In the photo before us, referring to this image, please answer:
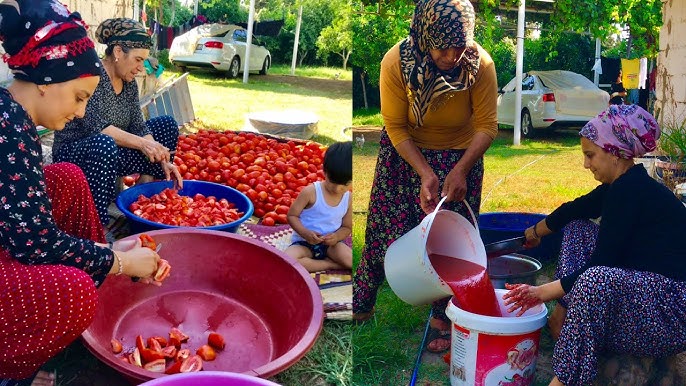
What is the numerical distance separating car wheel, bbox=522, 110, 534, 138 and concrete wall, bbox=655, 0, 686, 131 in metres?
0.40

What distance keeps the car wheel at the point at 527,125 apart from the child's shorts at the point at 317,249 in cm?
113

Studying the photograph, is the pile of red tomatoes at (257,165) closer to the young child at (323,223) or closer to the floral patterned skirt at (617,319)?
the young child at (323,223)

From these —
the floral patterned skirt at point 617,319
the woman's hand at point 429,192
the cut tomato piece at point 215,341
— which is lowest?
the cut tomato piece at point 215,341

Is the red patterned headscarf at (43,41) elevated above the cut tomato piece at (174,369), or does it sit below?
above

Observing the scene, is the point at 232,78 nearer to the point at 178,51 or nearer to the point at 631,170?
the point at 178,51

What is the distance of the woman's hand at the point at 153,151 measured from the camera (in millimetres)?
2971

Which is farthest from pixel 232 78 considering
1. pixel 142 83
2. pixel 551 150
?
pixel 551 150

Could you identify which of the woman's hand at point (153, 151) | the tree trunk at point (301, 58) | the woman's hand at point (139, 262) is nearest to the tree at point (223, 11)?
the tree trunk at point (301, 58)

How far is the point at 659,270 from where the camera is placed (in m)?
2.00

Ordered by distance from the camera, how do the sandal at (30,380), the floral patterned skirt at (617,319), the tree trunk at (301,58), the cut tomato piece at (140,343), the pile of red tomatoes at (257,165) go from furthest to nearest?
the pile of red tomatoes at (257,165) < the tree trunk at (301,58) < the cut tomato piece at (140,343) < the floral patterned skirt at (617,319) < the sandal at (30,380)

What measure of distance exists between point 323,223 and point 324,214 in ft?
0.14

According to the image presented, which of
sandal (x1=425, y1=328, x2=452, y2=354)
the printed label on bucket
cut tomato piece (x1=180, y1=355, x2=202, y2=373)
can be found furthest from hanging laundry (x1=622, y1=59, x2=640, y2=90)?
cut tomato piece (x1=180, y1=355, x2=202, y2=373)

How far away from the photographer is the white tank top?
304 cm

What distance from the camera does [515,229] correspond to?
8.74ft
